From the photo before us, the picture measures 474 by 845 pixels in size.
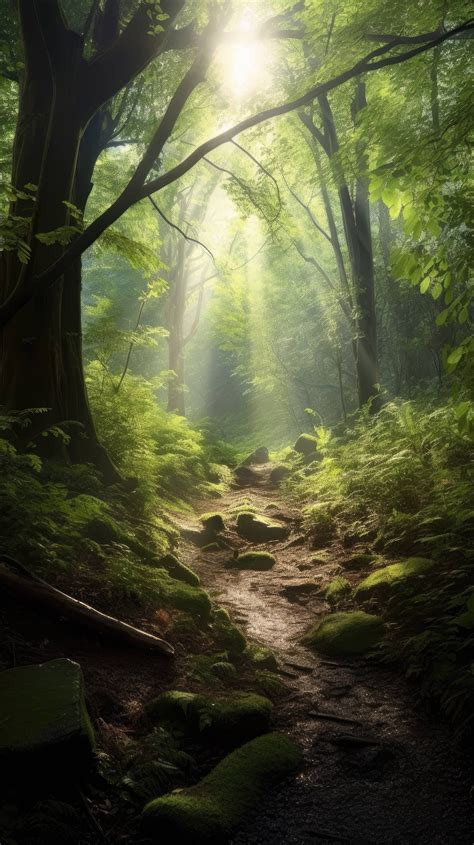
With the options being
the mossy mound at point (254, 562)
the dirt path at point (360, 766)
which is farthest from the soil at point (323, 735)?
the mossy mound at point (254, 562)

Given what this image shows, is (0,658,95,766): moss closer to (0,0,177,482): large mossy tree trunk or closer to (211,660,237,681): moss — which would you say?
(211,660,237,681): moss

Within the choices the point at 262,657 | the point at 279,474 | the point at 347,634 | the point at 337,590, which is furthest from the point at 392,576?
the point at 279,474

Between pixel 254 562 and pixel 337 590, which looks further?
pixel 254 562

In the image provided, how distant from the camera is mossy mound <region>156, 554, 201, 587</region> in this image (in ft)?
18.2

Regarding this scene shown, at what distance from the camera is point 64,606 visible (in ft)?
11.4

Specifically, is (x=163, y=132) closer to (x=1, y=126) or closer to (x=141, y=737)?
(x=141, y=737)

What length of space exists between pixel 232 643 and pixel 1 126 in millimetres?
10109

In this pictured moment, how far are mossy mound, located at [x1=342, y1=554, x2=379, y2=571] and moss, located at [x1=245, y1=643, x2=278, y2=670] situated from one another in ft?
6.47

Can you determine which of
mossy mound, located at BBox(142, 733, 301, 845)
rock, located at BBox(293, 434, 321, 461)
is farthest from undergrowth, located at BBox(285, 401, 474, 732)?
rock, located at BBox(293, 434, 321, 461)

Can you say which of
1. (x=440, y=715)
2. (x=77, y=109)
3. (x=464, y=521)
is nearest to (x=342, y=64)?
(x=77, y=109)

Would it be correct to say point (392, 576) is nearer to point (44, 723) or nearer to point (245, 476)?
point (44, 723)

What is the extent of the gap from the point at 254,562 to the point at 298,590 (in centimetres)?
115

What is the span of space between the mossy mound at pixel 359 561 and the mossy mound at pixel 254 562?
1.13 meters

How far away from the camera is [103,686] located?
10.3 ft
